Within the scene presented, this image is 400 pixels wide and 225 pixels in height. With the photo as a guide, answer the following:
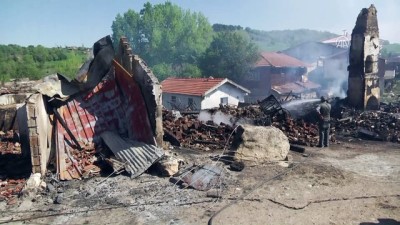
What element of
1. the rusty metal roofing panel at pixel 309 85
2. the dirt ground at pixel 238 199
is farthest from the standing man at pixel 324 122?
the rusty metal roofing panel at pixel 309 85

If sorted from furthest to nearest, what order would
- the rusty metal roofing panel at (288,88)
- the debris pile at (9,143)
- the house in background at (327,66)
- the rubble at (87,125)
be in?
the house in background at (327,66) → the rusty metal roofing panel at (288,88) → the debris pile at (9,143) → the rubble at (87,125)

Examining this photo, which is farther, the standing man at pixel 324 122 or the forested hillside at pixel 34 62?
the forested hillside at pixel 34 62

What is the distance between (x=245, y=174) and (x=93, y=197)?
4074 millimetres

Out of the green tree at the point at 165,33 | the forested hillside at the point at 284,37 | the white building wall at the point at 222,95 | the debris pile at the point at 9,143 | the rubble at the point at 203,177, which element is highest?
the forested hillside at the point at 284,37

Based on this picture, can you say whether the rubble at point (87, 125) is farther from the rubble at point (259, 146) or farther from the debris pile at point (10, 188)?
the rubble at point (259, 146)

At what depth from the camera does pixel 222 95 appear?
27.8m

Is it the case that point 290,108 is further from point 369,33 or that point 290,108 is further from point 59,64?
point 59,64

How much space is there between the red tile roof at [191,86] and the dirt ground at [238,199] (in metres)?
16.6

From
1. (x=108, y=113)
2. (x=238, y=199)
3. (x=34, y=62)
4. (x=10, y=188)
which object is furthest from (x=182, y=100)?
(x=238, y=199)

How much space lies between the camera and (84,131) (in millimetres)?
11109

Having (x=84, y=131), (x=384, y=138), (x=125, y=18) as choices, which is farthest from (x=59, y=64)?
(x=384, y=138)

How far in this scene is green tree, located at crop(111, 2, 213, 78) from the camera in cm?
4750

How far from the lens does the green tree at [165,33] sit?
156 ft

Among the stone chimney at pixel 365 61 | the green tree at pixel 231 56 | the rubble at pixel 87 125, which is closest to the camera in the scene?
the rubble at pixel 87 125
